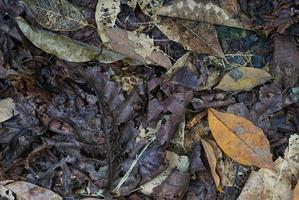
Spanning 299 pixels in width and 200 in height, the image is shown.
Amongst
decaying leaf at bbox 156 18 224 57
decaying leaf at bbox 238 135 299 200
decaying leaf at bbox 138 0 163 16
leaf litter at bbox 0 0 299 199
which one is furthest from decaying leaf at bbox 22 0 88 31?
decaying leaf at bbox 238 135 299 200

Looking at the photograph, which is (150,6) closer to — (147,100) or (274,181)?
(147,100)

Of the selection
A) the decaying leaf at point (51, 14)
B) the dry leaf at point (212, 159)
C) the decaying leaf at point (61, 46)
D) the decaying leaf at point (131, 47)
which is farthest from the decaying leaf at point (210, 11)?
the dry leaf at point (212, 159)

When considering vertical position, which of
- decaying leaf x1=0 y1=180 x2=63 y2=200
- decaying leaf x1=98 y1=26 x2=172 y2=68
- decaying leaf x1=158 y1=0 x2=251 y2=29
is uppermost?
decaying leaf x1=158 y1=0 x2=251 y2=29

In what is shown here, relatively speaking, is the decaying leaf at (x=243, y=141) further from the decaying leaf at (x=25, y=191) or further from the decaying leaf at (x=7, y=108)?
the decaying leaf at (x=7, y=108)

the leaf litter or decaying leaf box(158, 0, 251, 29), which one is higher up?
decaying leaf box(158, 0, 251, 29)

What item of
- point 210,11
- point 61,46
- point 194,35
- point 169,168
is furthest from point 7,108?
point 210,11

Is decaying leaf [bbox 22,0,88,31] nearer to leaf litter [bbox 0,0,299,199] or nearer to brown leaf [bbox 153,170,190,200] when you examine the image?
leaf litter [bbox 0,0,299,199]

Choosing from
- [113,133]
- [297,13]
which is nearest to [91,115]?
[113,133]
